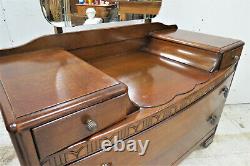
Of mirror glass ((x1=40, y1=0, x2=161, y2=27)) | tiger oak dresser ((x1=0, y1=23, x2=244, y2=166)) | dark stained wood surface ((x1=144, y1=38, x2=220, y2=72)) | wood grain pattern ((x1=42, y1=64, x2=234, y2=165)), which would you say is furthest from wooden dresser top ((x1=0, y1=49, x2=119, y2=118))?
dark stained wood surface ((x1=144, y1=38, x2=220, y2=72))

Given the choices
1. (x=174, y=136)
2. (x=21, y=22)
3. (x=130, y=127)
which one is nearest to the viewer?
(x=130, y=127)

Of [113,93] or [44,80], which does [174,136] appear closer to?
[113,93]

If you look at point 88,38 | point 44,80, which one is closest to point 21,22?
point 88,38

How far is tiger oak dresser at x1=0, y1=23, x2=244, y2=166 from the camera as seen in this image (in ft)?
1.64

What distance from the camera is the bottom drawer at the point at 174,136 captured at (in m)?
0.69

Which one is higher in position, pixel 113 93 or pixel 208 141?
pixel 113 93

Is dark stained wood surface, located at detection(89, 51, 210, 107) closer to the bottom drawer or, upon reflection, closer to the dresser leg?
the bottom drawer

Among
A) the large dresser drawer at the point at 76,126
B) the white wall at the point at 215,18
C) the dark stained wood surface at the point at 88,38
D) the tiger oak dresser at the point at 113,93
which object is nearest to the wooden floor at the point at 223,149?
the tiger oak dresser at the point at 113,93

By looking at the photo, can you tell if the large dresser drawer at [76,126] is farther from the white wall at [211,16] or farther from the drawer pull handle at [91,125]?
the white wall at [211,16]

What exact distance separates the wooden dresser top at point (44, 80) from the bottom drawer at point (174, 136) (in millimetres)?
216

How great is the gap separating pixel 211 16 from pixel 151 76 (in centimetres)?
96

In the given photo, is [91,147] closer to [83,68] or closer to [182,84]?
[83,68]

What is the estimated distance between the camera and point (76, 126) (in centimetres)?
53

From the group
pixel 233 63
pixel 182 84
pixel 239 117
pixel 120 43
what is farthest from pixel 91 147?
pixel 239 117
